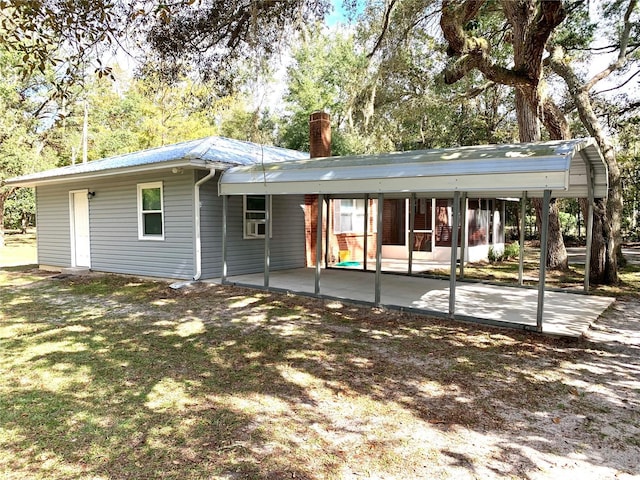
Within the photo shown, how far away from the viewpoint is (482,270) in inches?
486

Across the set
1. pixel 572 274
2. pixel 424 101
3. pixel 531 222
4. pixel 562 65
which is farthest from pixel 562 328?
pixel 531 222

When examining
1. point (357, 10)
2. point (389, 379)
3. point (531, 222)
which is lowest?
point (389, 379)

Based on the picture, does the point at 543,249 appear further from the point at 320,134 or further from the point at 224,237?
the point at 320,134

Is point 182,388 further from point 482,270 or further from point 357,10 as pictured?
point 482,270

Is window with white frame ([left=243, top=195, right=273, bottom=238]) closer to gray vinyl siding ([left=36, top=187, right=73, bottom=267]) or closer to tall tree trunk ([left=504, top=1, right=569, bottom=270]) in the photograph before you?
gray vinyl siding ([left=36, top=187, right=73, bottom=267])

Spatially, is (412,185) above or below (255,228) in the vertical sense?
above

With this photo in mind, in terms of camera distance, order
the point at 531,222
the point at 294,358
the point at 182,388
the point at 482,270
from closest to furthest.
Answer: the point at 182,388, the point at 294,358, the point at 482,270, the point at 531,222

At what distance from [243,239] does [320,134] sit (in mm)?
3658

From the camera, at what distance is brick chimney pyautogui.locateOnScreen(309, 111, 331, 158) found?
11484 mm

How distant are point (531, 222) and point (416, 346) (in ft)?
79.0

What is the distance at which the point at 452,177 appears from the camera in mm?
5977

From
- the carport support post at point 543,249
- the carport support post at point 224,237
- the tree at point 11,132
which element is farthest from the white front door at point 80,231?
the carport support post at point 543,249

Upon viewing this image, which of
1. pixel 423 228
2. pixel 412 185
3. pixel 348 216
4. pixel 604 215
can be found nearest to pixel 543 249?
pixel 412 185

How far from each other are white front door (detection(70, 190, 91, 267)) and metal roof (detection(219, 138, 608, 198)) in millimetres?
5179
